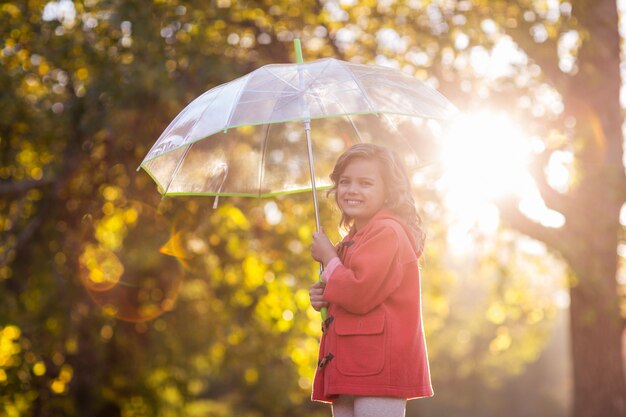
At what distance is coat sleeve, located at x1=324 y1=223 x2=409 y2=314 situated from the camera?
10.2 feet

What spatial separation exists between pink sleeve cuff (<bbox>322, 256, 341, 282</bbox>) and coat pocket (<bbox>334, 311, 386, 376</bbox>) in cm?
18

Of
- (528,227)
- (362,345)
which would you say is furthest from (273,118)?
(528,227)

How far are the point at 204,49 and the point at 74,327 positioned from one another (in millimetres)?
4395

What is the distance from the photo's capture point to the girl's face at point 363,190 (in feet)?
11.0

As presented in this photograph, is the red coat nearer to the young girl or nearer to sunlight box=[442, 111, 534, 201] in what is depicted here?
the young girl

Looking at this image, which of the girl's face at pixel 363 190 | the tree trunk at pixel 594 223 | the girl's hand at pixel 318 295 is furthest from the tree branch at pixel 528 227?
the girl's hand at pixel 318 295

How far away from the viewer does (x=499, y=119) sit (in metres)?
8.62

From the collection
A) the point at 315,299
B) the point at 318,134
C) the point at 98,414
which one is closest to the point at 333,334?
the point at 315,299

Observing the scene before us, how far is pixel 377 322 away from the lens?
3.15 meters

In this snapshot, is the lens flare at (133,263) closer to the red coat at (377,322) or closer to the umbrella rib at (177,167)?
the umbrella rib at (177,167)

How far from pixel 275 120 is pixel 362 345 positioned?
94 centimetres

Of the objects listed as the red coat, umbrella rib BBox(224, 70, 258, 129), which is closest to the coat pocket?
the red coat

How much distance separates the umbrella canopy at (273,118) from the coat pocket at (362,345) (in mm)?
790

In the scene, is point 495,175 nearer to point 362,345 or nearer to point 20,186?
point 20,186
